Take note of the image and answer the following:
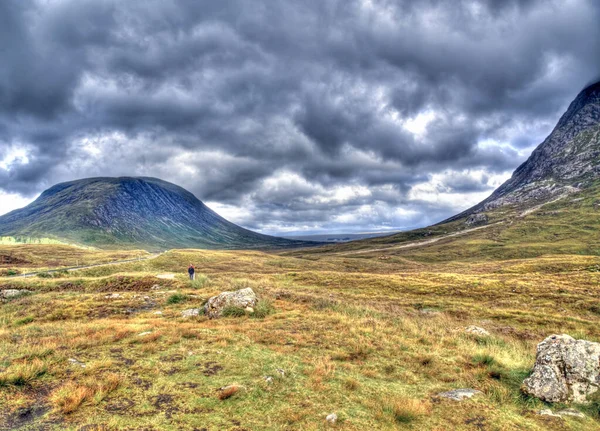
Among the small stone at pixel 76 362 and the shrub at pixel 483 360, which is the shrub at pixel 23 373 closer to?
the small stone at pixel 76 362

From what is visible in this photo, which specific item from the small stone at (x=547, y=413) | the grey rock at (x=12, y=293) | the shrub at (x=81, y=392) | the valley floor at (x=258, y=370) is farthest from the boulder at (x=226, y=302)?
the grey rock at (x=12, y=293)

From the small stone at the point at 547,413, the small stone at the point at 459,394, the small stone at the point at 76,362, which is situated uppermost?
the small stone at the point at 76,362

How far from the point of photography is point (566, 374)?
33.6 feet

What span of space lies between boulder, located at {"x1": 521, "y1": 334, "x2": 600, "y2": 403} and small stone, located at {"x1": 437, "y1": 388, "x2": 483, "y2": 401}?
72.0 inches

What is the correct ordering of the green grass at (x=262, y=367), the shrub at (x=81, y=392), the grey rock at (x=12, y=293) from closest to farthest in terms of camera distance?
the shrub at (x=81, y=392) → the green grass at (x=262, y=367) → the grey rock at (x=12, y=293)

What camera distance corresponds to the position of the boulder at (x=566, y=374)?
980cm

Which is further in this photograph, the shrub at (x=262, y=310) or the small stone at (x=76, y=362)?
the shrub at (x=262, y=310)

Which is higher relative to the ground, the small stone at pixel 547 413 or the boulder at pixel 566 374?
the boulder at pixel 566 374

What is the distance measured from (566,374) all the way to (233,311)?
58.1 ft

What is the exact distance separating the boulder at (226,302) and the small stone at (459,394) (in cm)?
1486

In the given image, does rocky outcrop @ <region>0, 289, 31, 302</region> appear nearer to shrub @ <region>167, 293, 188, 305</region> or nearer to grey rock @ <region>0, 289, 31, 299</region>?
grey rock @ <region>0, 289, 31, 299</region>

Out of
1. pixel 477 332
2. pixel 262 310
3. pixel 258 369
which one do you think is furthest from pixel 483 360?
pixel 262 310

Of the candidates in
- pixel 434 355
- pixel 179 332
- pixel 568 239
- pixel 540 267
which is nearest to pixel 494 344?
pixel 434 355

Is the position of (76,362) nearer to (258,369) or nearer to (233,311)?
(258,369)
